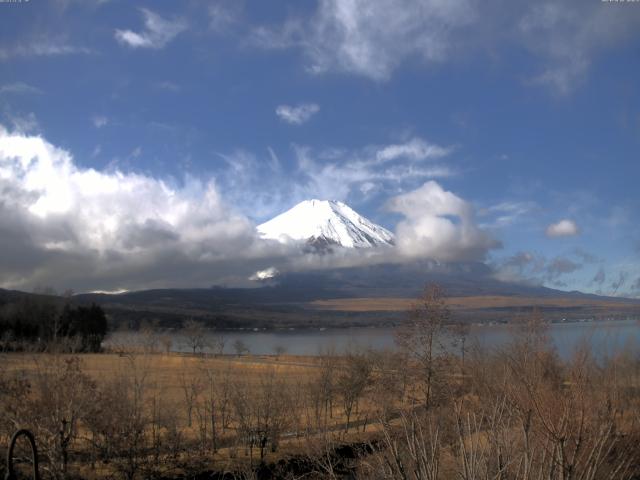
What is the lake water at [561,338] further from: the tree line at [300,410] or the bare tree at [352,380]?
the bare tree at [352,380]

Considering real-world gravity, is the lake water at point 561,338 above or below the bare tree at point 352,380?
above

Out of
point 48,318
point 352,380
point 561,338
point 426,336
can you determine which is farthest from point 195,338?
point 426,336

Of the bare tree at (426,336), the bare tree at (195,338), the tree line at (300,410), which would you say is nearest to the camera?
the tree line at (300,410)

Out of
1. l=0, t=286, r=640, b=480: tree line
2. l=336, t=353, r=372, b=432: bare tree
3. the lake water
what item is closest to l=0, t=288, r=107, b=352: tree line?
the lake water

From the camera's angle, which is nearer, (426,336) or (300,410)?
(426,336)

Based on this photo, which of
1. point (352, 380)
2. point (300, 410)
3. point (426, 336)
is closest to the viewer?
point (426, 336)

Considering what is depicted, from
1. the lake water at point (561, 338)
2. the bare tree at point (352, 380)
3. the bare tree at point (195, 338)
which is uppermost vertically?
the lake water at point (561, 338)

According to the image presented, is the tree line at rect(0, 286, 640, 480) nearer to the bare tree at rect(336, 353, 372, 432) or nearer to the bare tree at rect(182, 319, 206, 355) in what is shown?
the bare tree at rect(336, 353, 372, 432)

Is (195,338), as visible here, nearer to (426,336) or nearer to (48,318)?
(48,318)

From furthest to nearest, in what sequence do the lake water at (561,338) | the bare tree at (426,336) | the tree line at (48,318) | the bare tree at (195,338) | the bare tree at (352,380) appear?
the bare tree at (195,338) < the tree line at (48,318) < the bare tree at (352,380) < the bare tree at (426,336) < the lake water at (561,338)

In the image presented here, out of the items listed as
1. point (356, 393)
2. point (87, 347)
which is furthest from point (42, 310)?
point (356, 393)

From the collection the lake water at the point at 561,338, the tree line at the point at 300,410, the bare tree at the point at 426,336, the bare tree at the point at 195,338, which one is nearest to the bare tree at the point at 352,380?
the tree line at the point at 300,410

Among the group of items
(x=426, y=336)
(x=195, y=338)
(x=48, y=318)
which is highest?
(x=426, y=336)

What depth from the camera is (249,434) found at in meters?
22.3
